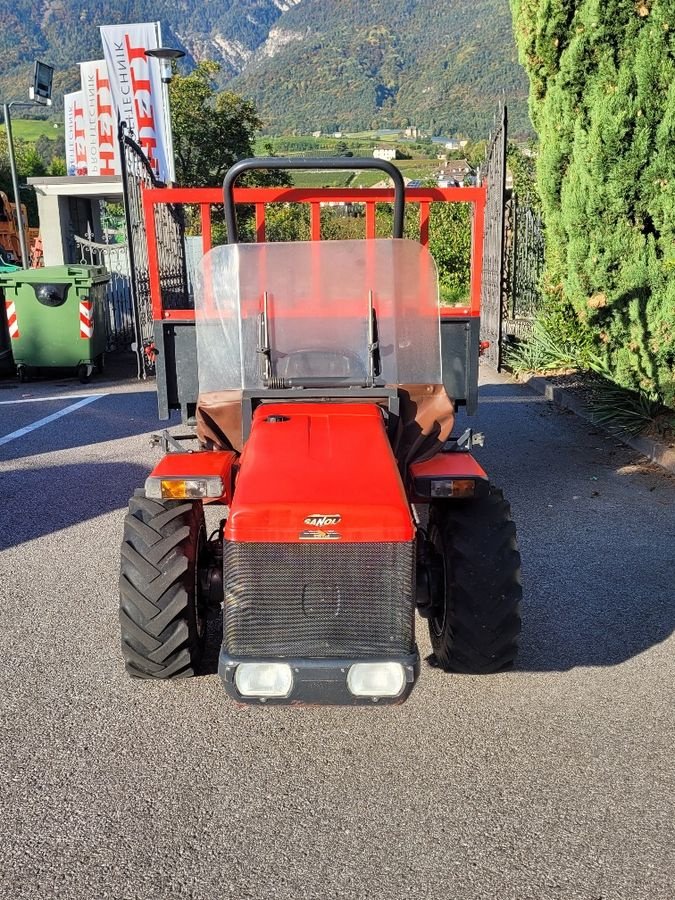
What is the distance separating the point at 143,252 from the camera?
13.5 metres

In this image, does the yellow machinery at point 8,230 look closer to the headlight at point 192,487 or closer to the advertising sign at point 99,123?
the advertising sign at point 99,123

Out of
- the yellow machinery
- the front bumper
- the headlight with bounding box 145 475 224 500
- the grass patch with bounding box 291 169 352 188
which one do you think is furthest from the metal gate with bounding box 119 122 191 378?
the grass patch with bounding box 291 169 352 188

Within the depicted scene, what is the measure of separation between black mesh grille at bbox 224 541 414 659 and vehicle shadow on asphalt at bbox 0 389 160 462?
18.5 ft

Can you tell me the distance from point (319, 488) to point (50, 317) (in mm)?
10418

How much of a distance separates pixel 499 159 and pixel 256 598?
34.7 feet

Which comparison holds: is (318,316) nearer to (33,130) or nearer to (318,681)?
(318,681)

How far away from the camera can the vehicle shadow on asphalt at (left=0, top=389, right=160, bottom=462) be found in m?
8.71

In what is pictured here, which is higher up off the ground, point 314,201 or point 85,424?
point 314,201

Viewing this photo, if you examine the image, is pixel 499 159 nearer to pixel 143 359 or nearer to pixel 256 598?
pixel 143 359

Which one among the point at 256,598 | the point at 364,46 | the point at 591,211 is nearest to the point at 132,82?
the point at 591,211

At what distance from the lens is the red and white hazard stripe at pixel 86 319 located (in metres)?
12.6

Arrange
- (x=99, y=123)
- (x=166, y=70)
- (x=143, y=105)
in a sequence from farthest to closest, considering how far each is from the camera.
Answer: (x=99, y=123), (x=143, y=105), (x=166, y=70)

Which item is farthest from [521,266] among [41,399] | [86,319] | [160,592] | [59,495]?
[160,592]

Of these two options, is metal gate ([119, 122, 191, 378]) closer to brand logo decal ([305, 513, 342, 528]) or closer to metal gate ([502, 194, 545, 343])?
metal gate ([502, 194, 545, 343])
